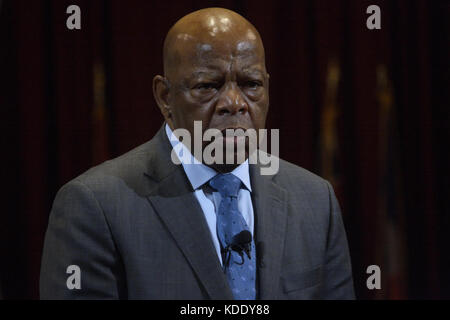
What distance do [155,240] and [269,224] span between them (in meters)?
0.25

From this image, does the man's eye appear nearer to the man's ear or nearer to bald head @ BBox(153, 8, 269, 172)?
bald head @ BBox(153, 8, 269, 172)

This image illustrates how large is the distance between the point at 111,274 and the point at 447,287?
1476 mm

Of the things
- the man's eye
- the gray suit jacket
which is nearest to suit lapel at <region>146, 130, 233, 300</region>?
the gray suit jacket

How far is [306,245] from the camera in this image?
1271mm

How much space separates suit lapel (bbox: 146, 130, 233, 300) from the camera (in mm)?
1106

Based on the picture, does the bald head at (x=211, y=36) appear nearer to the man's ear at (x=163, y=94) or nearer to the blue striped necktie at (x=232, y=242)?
the man's ear at (x=163, y=94)

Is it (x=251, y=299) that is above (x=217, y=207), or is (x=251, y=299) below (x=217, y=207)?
below

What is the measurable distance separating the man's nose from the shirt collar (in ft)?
0.47

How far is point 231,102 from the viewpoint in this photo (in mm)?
1145

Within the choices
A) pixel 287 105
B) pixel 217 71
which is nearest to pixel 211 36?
pixel 217 71

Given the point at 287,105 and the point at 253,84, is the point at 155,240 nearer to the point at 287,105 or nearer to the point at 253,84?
the point at 253,84

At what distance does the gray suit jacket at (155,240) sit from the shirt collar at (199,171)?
0.6 inches

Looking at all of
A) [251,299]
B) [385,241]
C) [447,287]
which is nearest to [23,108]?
[251,299]

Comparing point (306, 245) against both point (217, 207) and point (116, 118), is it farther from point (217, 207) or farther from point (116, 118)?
point (116, 118)
